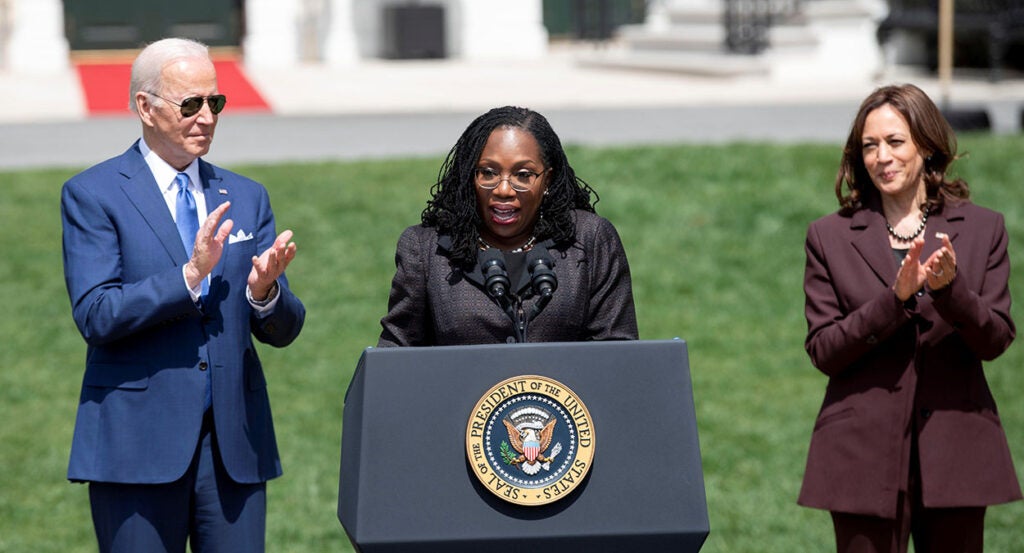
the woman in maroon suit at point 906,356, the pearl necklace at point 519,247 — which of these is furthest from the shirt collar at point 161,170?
the woman in maroon suit at point 906,356

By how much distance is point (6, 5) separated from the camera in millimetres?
27219

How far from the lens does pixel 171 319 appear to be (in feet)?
14.2

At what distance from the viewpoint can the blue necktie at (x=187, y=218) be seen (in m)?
4.42

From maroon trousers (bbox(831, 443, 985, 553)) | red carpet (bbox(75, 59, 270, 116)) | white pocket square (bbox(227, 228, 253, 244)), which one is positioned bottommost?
red carpet (bbox(75, 59, 270, 116))

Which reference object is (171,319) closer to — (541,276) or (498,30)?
(541,276)

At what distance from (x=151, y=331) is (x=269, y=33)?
24605 mm

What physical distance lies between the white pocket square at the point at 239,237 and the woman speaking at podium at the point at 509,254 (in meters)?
0.43

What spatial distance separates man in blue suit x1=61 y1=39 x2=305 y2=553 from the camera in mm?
→ 4258

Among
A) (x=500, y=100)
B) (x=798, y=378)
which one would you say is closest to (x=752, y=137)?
(x=798, y=378)

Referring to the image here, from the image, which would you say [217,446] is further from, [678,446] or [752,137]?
[752,137]

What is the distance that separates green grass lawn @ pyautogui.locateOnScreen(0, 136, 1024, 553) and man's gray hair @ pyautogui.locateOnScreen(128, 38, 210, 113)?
3997mm

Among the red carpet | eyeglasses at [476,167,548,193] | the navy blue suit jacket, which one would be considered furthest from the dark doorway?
eyeglasses at [476,167,548,193]

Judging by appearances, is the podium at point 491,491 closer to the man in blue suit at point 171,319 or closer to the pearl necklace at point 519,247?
the pearl necklace at point 519,247

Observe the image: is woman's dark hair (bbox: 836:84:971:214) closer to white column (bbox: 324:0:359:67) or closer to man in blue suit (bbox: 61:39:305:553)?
man in blue suit (bbox: 61:39:305:553)
